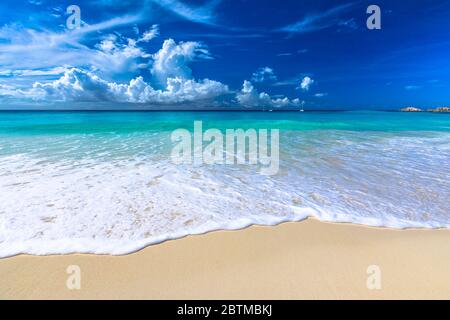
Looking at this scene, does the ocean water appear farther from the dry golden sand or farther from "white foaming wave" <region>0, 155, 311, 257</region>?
the dry golden sand

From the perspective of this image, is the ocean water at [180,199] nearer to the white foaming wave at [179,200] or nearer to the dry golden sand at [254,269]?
the white foaming wave at [179,200]

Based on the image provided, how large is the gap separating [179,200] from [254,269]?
8.04 ft

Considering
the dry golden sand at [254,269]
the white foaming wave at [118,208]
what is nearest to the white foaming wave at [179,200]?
the white foaming wave at [118,208]

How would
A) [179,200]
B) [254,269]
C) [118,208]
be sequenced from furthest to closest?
1. [179,200]
2. [118,208]
3. [254,269]

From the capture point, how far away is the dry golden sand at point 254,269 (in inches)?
105

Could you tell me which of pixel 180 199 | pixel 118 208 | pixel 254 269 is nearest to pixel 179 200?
pixel 180 199

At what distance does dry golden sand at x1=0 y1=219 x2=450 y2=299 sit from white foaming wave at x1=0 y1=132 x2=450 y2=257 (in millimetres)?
325

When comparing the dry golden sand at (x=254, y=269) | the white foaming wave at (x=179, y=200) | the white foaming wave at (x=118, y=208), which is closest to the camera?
the dry golden sand at (x=254, y=269)

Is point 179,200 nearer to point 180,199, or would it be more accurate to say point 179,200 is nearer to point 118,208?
point 180,199

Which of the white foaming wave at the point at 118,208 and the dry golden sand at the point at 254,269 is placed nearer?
the dry golden sand at the point at 254,269

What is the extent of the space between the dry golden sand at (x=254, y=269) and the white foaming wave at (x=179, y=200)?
0.33m

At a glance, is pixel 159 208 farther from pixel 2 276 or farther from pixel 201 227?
pixel 2 276

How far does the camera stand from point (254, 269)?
301 cm
